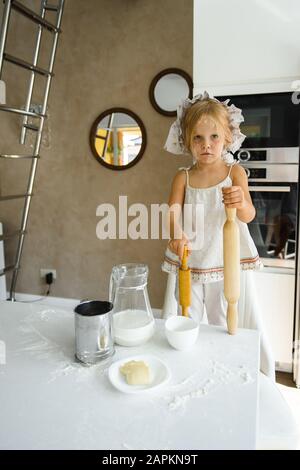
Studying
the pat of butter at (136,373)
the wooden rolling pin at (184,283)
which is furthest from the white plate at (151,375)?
Answer: the wooden rolling pin at (184,283)

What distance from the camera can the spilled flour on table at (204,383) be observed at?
62 centimetres

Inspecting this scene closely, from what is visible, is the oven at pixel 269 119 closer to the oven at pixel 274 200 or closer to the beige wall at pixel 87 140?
the oven at pixel 274 200

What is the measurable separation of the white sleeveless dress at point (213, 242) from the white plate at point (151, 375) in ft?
1.75

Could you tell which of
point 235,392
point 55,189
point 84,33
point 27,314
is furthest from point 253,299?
point 84,33

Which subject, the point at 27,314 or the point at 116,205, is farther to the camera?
the point at 116,205

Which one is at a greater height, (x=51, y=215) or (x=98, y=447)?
(x=51, y=215)

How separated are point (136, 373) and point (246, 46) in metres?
1.42

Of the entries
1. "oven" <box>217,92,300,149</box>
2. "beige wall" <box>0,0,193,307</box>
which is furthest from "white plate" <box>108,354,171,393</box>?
"beige wall" <box>0,0,193,307</box>

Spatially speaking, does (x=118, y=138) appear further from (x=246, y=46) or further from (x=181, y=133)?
(x=181, y=133)

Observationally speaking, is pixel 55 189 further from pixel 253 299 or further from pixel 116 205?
pixel 253 299

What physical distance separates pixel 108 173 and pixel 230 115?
4.16 ft

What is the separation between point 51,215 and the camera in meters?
2.52

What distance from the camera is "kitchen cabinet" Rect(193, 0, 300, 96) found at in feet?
4.74

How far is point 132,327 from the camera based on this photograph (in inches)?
31.8
